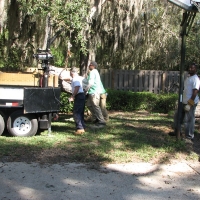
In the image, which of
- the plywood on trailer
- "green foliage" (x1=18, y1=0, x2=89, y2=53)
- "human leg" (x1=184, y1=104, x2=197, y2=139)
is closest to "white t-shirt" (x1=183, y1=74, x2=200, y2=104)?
"human leg" (x1=184, y1=104, x2=197, y2=139)

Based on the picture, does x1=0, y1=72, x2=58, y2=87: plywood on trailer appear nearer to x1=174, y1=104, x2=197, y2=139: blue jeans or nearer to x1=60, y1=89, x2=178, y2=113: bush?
x1=174, y1=104, x2=197, y2=139: blue jeans

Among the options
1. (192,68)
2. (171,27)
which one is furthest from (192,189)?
(171,27)

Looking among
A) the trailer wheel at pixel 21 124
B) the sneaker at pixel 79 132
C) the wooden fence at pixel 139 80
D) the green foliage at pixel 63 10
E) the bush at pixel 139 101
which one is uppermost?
the green foliage at pixel 63 10

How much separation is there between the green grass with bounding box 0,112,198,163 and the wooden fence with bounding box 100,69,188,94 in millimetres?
6157

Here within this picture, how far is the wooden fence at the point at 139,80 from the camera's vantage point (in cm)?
1460

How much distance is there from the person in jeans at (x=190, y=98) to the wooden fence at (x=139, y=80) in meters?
7.34

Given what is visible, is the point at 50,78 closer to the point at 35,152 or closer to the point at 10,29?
the point at 35,152

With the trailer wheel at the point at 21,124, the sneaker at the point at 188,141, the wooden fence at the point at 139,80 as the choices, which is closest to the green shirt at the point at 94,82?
the trailer wheel at the point at 21,124

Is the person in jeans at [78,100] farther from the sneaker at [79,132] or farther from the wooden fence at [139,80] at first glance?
the wooden fence at [139,80]

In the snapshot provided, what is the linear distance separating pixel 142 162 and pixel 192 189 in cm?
131

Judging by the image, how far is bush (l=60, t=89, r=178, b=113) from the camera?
506 inches

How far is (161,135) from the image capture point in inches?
313

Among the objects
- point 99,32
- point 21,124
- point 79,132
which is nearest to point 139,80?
point 99,32

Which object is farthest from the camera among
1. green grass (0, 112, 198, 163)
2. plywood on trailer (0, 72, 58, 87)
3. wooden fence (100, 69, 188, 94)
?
wooden fence (100, 69, 188, 94)
